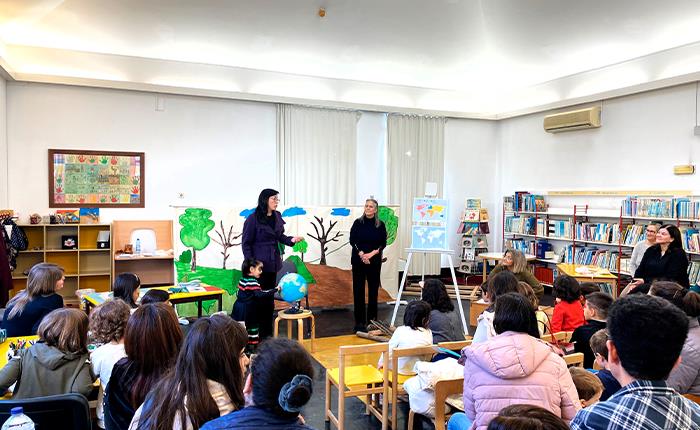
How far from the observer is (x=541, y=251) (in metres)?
8.67

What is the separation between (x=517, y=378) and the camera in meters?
2.18

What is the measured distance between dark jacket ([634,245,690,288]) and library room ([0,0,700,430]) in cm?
2

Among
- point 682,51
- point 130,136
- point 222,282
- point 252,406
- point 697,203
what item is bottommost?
point 222,282

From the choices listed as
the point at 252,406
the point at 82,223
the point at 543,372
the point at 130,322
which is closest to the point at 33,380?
the point at 130,322

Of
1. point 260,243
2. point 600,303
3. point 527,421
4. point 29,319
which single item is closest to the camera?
point 527,421

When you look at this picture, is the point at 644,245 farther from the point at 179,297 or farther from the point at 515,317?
the point at 179,297

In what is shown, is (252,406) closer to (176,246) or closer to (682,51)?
(176,246)

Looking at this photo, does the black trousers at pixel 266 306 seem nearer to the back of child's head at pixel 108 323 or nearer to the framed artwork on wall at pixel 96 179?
the back of child's head at pixel 108 323

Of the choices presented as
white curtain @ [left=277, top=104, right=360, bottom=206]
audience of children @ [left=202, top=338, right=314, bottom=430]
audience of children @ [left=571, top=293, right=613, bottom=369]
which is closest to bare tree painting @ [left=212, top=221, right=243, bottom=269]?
white curtain @ [left=277, top=104, right=360, bottom=206]

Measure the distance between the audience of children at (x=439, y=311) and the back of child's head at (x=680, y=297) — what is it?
139 centimetres

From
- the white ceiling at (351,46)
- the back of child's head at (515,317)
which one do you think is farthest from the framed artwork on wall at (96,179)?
the back of child's head at (515,317)

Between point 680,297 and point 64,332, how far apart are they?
138 inches

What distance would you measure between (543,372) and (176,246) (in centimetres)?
528

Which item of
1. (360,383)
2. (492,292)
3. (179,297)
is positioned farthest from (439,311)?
(179,297)
